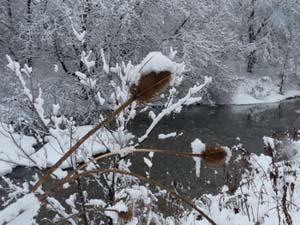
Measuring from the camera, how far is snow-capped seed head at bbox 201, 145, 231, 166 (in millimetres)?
428

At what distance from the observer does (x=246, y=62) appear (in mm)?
21906

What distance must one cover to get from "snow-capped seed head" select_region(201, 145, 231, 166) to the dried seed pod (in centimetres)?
8

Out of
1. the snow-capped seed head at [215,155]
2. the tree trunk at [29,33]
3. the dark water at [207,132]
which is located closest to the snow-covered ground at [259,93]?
the dark water at [207,132]

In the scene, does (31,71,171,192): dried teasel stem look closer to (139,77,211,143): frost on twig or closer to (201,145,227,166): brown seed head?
(201,145,227,166): brown seed head

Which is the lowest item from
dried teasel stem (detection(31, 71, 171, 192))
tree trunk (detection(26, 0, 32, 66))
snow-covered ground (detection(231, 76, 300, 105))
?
snow-covered ground (detection(231, 76, 300, 105))

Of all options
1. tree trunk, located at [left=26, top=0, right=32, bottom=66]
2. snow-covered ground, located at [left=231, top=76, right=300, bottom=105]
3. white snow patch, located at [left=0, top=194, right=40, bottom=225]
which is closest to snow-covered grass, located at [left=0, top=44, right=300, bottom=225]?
white snow patch, located at [left=0, top=194, right=40, bottom=225]

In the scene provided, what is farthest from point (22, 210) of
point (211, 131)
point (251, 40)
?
point (251, 40)

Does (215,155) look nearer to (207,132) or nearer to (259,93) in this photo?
(207,132)

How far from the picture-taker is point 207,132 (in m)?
12.1

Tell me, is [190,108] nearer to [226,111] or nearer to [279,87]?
[226,111]

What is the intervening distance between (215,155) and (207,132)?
11777 millimetres

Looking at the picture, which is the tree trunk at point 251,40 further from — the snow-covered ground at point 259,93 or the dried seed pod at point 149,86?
the dried seed pod at point 149,86

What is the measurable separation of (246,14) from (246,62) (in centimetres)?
229

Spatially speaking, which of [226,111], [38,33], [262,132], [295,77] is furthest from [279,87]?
[38,33]
